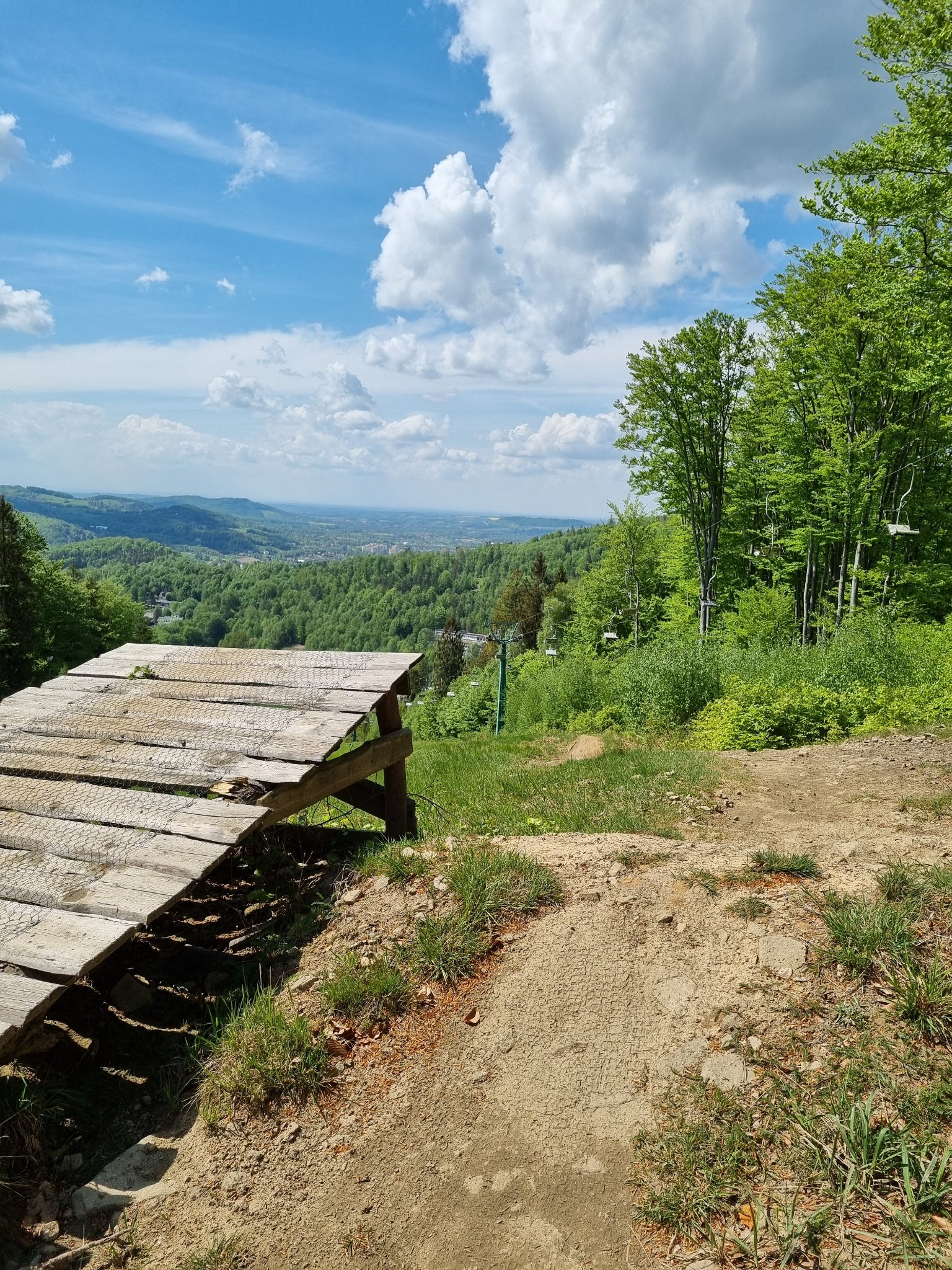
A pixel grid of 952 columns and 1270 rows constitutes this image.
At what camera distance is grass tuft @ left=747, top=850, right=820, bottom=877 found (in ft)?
14.6

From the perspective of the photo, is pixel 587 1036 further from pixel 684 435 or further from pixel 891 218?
pixel 684 435

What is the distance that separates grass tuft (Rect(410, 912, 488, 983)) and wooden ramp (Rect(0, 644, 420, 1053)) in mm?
1132

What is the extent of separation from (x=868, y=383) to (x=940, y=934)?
67.3 ft

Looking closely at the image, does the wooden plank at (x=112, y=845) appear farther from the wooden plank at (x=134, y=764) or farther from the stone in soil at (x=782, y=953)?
the stone in soil at (x=782, y=953)

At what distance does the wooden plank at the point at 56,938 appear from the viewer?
9.52ft

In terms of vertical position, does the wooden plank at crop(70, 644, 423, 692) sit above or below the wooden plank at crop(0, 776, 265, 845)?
above

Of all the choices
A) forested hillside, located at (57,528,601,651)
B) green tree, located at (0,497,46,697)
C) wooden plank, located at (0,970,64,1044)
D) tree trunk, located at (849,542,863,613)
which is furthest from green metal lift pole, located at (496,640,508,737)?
forested hillside, located at (57,528,601,651)

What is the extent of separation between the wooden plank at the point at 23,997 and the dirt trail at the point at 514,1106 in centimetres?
89

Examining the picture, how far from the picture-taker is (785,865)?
4480mm

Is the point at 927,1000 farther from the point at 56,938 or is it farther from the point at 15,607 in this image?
the point at 15,607

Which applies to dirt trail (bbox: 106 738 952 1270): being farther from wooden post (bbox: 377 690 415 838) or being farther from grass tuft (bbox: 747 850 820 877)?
wooden post (bbox: 377 690 415 838)

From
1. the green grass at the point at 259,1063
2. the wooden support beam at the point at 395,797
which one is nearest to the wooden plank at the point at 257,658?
the wooden support beam at the point at 395,797

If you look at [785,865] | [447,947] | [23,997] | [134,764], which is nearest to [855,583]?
[785,865]

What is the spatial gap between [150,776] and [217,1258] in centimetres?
259
